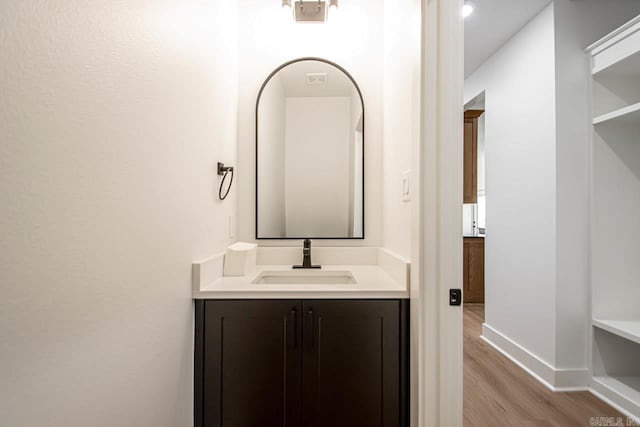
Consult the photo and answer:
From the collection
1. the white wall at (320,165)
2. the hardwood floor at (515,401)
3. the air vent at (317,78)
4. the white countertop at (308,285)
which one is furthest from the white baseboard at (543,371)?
the air vent at (317,78)

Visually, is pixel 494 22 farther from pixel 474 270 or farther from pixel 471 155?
pixel 474 270

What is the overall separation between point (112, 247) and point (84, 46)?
17.6 inches

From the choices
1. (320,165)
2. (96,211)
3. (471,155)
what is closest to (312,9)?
(320,165)

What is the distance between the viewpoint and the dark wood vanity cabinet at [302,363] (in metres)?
1.34

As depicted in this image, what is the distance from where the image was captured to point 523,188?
8.20 ft

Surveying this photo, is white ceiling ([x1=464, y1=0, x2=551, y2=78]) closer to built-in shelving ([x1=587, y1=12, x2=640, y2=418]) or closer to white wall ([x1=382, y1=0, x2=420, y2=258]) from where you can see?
built-in shelving ([x1=587, y1=12, x2=640, y2=418])

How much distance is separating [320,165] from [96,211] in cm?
145

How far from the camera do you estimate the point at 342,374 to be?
4.42 ft

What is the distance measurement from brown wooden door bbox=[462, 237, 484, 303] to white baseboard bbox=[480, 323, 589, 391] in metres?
1.47

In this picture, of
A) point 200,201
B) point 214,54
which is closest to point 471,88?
point 214,54

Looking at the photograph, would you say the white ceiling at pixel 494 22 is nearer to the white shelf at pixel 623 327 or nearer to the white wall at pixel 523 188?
the white wall at pixel 523 188

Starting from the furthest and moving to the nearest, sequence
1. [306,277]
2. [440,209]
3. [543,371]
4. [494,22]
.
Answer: [494,22], [543,371], [306,277], [440,209]

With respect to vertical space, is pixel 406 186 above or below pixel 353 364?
above

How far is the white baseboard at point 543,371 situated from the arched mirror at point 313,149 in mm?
1608
